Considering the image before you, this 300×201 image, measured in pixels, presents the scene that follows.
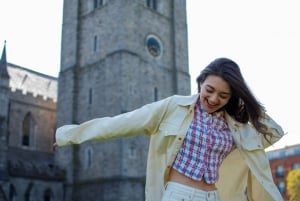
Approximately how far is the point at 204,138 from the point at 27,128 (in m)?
32.1

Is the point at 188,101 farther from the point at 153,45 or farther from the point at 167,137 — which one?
the point at 153,45

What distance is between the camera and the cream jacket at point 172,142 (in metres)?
2.67

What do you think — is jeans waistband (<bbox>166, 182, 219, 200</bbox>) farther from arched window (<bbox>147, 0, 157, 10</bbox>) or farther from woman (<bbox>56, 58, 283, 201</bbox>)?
arched window (<bbox>147, 0, 157, 10</bbox>)

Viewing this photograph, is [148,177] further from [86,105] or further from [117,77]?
[86,105]

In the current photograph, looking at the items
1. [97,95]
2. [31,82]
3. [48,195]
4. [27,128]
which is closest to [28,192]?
[48,195]

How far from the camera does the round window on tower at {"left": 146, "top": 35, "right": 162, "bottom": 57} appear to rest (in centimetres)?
2940

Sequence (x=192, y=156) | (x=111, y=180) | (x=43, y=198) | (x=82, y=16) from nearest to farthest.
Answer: (x=192, y=156) < (x=111, y=180) < (x=43, y=198) < (x=82, y=16)

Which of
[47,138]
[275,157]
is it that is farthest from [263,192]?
[275,157]

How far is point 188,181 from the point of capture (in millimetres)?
2590

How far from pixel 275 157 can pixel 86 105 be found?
95.9 ft

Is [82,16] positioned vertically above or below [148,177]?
above

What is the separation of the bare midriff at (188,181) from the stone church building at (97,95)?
22743mm

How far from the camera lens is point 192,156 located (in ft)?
8.64

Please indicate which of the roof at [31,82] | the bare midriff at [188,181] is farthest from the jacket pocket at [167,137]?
the roof at [31,82]
